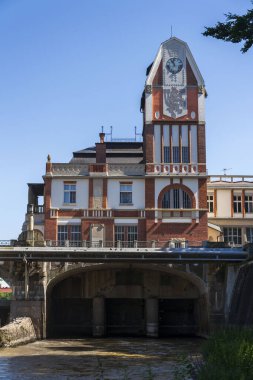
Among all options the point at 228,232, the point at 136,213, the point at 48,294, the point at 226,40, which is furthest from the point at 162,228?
the point at 226,40

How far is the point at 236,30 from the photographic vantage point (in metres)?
22.1

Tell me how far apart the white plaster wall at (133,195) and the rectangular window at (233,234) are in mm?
10920

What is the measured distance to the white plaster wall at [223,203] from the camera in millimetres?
69875

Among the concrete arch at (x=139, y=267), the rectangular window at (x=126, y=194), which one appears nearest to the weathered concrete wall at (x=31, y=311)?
the concrete arch at (x=139, y=267)

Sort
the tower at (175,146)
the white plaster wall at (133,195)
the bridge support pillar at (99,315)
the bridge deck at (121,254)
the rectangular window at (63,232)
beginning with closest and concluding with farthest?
the bridge deck at (121,254) → the bridge support pillar at (99,315) → the rectangular window at (63,232) → the tower at (175,146) → the white plaster wall at (133,195)

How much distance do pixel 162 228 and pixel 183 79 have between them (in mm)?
16127

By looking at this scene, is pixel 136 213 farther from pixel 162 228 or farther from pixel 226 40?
pixel 226 40

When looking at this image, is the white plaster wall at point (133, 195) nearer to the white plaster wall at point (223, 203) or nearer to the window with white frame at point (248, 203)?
the white plaster wall at point (223, 203)

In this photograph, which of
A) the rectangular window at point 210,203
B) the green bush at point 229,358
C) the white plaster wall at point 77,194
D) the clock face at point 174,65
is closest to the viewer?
the green bush at point 229,358

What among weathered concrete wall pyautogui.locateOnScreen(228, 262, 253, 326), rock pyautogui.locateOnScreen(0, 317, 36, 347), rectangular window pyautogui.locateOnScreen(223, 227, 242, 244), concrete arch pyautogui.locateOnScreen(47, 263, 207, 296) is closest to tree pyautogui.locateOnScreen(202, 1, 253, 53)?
weathered concrete wall pyautogui.locateOnScreen(228, 262, 253, 326)

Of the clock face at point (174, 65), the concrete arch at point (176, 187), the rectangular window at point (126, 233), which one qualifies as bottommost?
the rectangular window at point (126, 233)

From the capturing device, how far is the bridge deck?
165 feet

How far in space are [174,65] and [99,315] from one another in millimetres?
27548

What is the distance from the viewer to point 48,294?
56.6 metres
